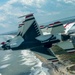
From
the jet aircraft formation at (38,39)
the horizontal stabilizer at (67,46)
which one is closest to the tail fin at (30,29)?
the jet aircraft formation at (38,39)

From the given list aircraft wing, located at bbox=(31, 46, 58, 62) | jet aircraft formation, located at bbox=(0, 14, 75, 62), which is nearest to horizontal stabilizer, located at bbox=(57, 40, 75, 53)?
jet aircraft formation, located at bbox=(0, 14, 75, 62)

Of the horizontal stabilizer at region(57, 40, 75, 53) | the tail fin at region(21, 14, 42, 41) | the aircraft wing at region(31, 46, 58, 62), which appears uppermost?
the tail fin at region(21, 14, 42, 41)

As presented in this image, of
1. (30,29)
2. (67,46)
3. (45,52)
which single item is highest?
(30,29)

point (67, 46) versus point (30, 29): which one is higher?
point (30, 29)

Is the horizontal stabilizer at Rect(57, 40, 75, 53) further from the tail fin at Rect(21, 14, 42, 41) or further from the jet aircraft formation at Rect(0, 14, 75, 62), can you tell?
the tail fin at Rect(21, 14, 42, 41)

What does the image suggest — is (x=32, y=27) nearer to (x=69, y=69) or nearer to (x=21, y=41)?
(x=21, y=41)

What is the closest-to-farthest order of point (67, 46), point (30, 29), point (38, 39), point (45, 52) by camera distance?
point (67, 46)
point (38, 39)
point (30, 29)
point (45, 52)

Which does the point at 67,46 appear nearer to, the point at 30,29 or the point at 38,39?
the point at 38,39

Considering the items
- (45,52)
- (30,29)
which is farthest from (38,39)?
(45,52)

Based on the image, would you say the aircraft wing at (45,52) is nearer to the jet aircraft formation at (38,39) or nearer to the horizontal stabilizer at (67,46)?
the jet aircraft formation at (38,39)

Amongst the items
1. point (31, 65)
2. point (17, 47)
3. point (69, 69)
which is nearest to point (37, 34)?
point (17, 47)
